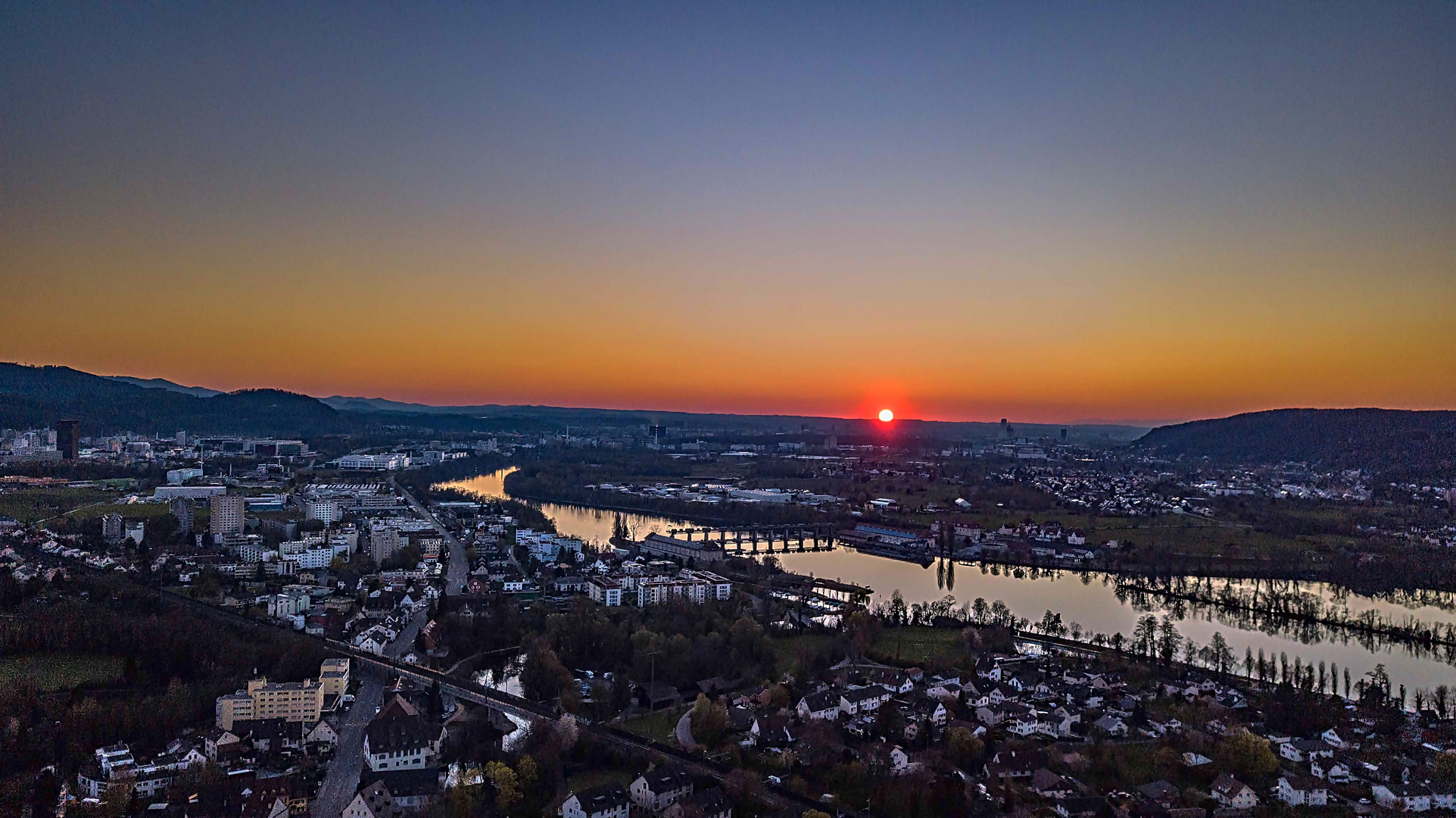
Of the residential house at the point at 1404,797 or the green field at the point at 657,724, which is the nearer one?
the residential house at the point at 1404,797

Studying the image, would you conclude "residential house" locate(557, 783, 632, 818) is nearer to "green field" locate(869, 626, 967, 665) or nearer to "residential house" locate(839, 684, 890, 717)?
"residential house" locate(839, 684, 890, 717)

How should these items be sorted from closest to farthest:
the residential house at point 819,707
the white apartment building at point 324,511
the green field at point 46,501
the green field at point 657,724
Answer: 1. the green field at point 657,724
2. the residential house at point 819,707
3. the green field at point 46,501
4. the white apartment building at point 324,511

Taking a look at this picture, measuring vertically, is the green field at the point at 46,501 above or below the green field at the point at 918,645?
above

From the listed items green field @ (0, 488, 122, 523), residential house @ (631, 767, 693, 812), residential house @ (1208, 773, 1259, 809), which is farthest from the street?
green field @ (0, 488, 122, 523)

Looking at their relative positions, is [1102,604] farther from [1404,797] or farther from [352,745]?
[352,745]

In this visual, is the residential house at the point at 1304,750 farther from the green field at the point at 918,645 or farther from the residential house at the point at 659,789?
the residential house at the point at 659,789

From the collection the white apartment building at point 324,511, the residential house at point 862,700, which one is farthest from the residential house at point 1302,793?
the white apartment building at point 324,511
